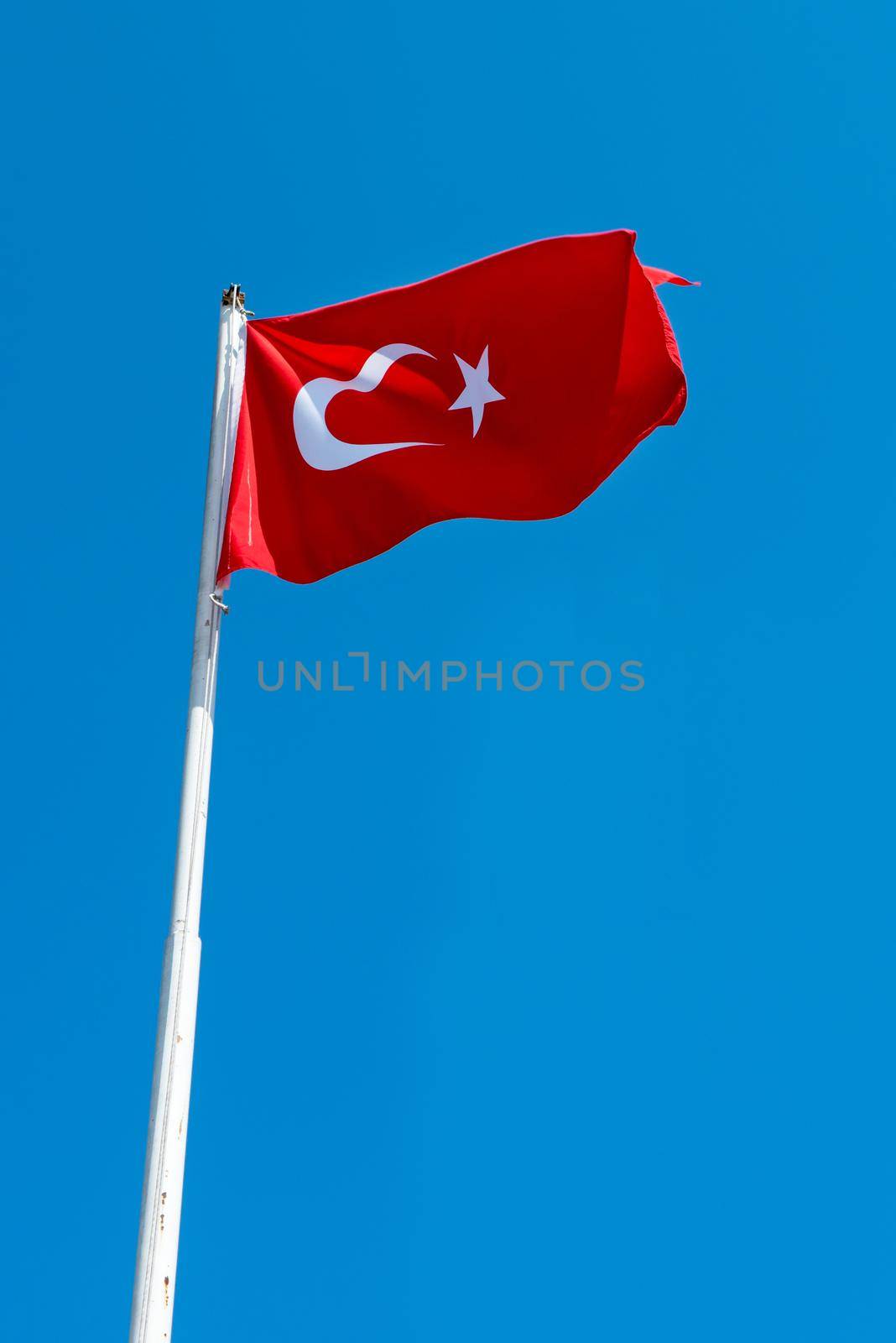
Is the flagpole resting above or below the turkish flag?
below

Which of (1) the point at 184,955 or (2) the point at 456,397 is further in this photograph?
(2) the point at 456,397

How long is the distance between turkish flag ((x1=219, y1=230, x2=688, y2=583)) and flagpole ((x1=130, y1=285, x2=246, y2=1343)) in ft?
1.41

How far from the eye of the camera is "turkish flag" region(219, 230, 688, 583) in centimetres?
1107

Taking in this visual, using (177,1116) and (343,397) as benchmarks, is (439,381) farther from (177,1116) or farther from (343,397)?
(177,1116)

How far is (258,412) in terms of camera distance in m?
11.1

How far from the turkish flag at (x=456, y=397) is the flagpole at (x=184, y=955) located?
0.43m

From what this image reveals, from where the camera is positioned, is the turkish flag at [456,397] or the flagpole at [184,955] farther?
the turkish flag at [456,397]

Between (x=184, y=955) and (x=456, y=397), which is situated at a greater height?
(x=456, y=397)

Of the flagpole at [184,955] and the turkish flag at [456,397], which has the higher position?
the turkish flag at [456,397]

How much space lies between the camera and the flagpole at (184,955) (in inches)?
316

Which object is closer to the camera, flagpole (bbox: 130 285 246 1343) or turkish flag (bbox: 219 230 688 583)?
flagpole (bbox: 130 285 246 1343)

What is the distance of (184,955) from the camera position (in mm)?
8828

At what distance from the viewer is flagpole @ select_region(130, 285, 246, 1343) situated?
316 inches

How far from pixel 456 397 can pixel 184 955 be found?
16.1ft
